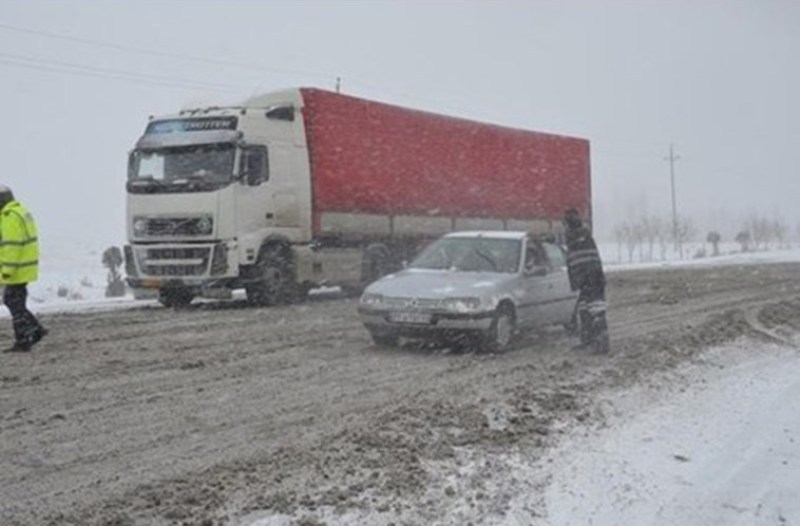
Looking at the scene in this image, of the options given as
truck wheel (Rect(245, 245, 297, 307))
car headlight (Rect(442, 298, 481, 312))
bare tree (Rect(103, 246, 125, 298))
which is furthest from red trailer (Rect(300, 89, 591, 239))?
bare tree (Rect(103, 246, 125, 298))

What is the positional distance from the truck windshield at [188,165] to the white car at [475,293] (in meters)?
5.00

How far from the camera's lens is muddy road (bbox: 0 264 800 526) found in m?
4.79

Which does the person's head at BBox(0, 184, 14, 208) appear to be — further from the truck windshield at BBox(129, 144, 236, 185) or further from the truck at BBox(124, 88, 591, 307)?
the truck windshield at BBox(129, 144, 236, 185)

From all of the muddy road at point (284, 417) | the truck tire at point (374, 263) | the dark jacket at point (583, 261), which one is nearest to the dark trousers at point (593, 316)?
the dark jacket at point (583, 261)

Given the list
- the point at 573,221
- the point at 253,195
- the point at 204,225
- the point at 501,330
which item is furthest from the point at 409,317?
the point at 253,195

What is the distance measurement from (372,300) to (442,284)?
0.85m

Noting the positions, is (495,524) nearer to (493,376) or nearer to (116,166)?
(493,376)

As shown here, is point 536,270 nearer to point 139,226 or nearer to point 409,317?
point 409,317

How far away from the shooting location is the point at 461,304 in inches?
395

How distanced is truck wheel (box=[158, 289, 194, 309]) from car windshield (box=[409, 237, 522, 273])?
6.10 metres

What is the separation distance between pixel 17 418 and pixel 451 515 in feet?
12.2

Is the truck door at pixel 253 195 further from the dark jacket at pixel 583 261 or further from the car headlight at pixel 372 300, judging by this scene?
the dark jacket at pixel 583 261

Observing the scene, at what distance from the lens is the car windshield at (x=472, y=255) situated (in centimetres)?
1113

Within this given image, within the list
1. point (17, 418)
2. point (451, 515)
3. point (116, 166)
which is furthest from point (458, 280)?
point (116, 166)
